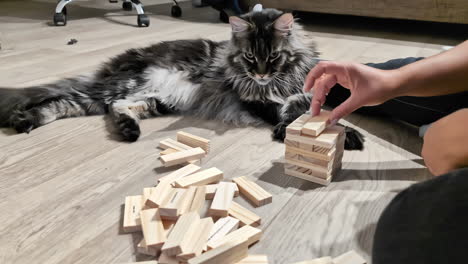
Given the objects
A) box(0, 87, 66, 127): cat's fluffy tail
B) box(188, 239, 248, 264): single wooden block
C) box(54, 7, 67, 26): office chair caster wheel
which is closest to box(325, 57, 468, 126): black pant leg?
box(188, 239, 248, 264): single wooden block

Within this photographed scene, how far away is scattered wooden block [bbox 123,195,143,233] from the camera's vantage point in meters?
1.09

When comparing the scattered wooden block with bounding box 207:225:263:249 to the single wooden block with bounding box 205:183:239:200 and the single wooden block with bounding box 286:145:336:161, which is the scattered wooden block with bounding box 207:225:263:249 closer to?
the single wooden block with bounding box 205:183:239:200

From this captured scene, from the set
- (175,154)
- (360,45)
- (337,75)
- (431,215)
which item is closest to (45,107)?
(175,154)

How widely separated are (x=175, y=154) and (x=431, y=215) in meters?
1.03

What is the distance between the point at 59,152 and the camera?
5.08 feet

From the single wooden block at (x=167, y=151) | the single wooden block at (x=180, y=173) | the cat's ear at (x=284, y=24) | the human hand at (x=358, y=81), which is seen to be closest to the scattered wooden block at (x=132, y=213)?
the single wooden block at (x=180, y=173)

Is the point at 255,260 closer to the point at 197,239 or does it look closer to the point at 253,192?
the point at 197,239

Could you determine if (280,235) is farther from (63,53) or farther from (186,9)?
(186,9)

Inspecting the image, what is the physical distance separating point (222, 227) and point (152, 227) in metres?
0.19

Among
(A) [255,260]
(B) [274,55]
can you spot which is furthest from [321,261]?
(B) [274,55]

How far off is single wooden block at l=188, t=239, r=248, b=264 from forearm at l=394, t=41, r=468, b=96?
2.08ft

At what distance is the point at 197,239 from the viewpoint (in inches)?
39.0

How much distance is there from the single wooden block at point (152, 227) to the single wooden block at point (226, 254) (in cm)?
14

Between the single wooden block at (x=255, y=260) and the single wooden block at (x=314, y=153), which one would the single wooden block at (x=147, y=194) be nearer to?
the single wooden block at (x=255, y=260)
